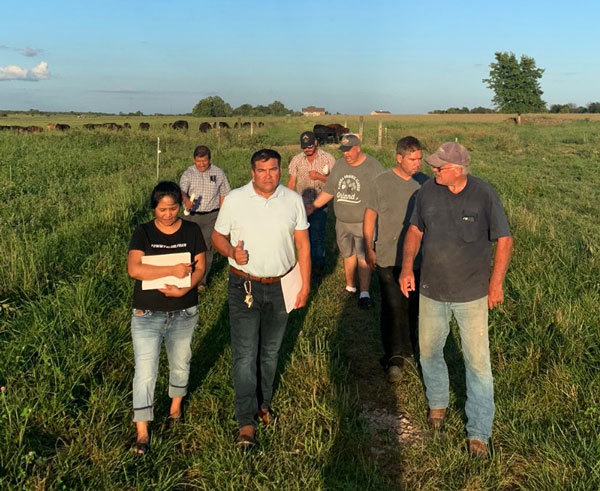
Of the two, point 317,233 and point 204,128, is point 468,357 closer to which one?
point 317,233

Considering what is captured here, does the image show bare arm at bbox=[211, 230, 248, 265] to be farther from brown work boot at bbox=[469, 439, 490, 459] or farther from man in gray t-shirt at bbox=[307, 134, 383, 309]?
man in gray t-shirt at bbox=[307, 134, 383, 309]

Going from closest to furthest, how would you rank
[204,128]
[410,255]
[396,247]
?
1. [410,255]
2. [396,247]
3. [204,128]

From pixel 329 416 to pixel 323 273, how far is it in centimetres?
412

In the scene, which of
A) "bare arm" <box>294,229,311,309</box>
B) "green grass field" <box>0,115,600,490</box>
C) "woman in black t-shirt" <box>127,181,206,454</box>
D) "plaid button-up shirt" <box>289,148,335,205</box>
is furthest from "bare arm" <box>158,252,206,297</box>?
"plaid button-up shirt" <box>289,148,335,205</box>

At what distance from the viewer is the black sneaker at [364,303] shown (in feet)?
19.8

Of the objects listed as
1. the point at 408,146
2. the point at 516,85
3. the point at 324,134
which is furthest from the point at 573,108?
the point at 408,146

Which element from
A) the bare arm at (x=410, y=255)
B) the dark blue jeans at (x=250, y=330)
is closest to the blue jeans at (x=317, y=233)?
the bare arm at (x=410, y=255)

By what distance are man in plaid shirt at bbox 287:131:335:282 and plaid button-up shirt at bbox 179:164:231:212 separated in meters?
1.12

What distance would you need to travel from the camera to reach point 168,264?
10.8 feet

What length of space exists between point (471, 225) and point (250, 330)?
1630mm

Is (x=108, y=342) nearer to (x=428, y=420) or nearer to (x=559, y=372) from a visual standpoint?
(x=428, y=420)

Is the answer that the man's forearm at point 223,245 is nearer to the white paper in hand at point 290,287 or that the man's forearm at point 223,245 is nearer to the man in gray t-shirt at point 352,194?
the white paper in hand at point 290,287

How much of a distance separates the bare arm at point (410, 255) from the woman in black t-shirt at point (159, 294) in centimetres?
148

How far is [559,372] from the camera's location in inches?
151
